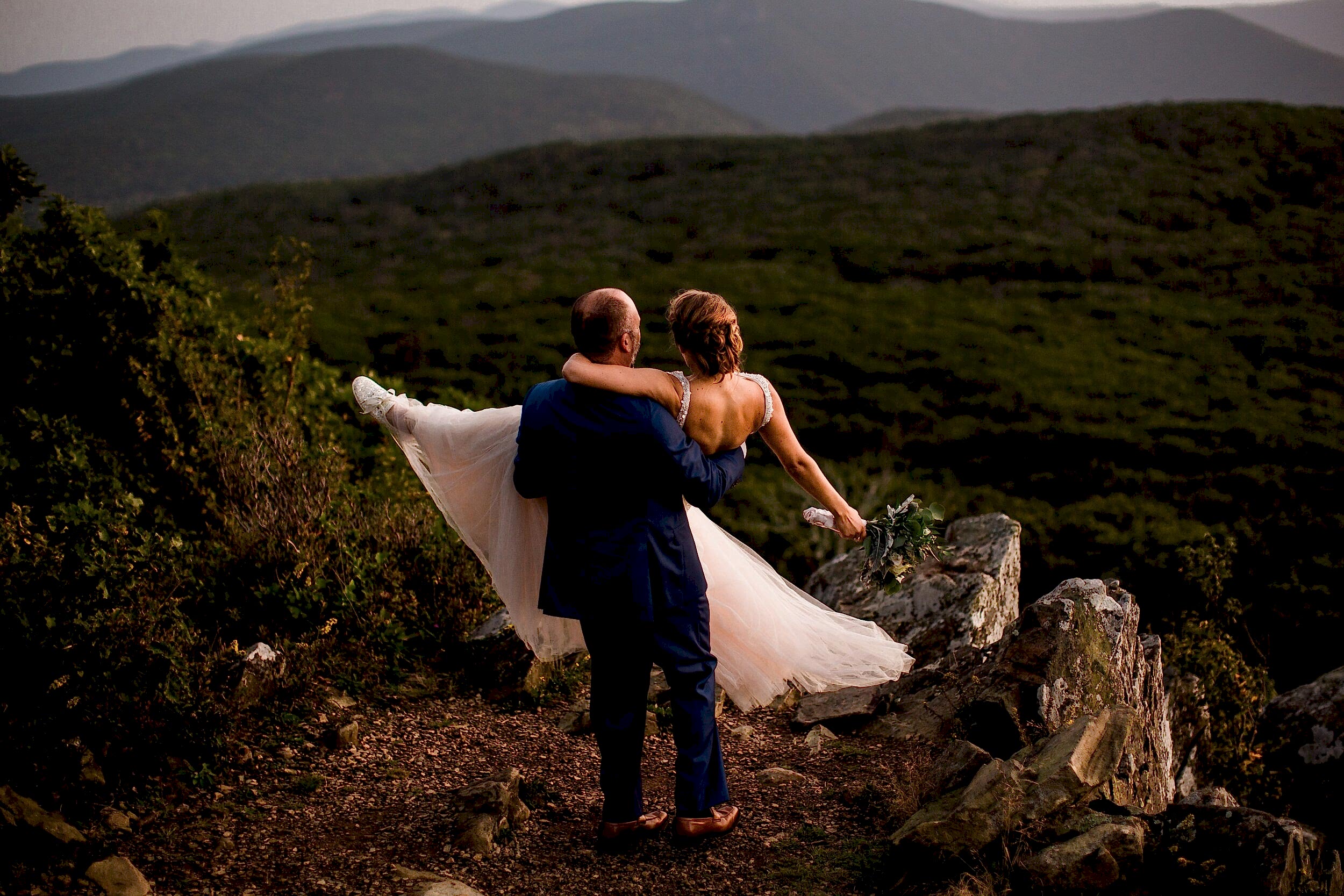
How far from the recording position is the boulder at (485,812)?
4.41 m

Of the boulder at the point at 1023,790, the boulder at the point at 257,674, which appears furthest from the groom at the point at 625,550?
the boulder at the point at 257,674

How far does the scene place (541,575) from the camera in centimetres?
468

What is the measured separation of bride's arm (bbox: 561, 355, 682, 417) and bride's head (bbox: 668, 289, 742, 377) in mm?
167

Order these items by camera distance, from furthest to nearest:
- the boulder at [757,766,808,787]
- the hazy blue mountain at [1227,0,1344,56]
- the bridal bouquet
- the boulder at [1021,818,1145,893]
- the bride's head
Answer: the hazy blue mountain at [1227,0,1344,56] → the boulder at [757,766,808,787] → the bridal bouquet → the bride's head → the boulder at [1021,818,1145,893]

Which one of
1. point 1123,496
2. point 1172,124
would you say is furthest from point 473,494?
point 1172,124

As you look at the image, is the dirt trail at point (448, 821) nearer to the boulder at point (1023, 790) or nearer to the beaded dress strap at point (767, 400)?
the boulder at point (1023, 790)

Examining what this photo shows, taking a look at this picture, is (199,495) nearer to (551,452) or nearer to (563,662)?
(563,662)

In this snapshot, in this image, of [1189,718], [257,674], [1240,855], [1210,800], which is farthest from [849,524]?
[1189,718]

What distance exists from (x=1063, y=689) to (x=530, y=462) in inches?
123

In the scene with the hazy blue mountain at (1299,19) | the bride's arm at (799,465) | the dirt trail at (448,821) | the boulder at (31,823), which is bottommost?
the dirt trail at (448,821)

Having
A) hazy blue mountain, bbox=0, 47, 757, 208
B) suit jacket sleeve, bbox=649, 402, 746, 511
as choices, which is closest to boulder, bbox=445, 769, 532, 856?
suit jacket sleeve, bbox=649, 402, 746, 511

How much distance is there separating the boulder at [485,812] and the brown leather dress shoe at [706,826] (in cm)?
82

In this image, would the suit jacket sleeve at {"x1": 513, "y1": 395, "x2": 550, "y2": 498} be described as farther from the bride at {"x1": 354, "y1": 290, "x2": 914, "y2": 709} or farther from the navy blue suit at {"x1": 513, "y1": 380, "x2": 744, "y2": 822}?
the bride at {"x1": 354, "y1": 290, "x2": 914, "y2": 709}

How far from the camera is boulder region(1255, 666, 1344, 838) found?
691cm
